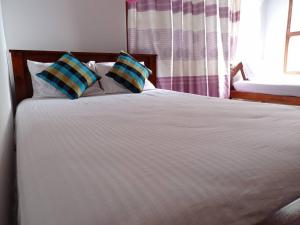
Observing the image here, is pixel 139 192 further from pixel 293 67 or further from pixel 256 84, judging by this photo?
pixel 293 67

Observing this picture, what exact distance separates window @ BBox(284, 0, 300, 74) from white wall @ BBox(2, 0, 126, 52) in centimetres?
287

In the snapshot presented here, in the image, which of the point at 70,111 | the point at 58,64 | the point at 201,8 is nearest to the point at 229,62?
the point at 201,8

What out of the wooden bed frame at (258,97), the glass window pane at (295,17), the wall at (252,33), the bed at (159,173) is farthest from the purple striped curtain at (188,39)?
the bed at (159,173)

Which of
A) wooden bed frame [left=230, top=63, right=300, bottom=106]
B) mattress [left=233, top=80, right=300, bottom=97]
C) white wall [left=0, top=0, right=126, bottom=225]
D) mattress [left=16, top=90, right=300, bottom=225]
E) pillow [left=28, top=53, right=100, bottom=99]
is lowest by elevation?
wooden bed frame [left=230, top=63, right=300, bottom=106]

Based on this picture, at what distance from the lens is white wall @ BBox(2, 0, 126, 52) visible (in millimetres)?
2197

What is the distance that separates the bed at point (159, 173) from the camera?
0.42 metres

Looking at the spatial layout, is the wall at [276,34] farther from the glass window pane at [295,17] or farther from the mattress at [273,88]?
the mattress at [273,88]

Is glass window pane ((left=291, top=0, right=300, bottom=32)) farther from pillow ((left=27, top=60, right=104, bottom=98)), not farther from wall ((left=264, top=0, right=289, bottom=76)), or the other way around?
pillow ((left=27, top=60, right=104, bottom=98))

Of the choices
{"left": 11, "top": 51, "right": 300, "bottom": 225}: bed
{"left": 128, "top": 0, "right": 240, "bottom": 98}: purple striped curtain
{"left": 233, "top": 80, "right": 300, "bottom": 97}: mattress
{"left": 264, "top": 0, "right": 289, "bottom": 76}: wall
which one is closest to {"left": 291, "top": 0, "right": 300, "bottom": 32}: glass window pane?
{"left": 264, "top": 0, "right": 289, "bottom": 76}: wall

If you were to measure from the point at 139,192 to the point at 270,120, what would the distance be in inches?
34.0

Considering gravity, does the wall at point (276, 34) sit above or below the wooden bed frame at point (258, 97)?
above

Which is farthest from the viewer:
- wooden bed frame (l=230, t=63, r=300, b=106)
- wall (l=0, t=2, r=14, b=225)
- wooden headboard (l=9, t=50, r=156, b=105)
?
wooden bed frame (l=230, t=63, r=300, b=106)

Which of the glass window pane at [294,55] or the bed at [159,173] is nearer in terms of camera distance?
the bed at [159,173]

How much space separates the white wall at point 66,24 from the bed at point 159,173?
5.23 feet
